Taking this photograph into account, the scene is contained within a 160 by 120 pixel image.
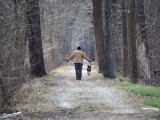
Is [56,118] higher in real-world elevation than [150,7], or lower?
lower

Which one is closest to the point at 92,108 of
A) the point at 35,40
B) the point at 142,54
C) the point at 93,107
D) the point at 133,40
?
the point at 93,107

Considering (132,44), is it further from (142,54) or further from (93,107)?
(93,107)

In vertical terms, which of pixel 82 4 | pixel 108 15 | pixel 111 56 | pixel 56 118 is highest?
pixel 82 4

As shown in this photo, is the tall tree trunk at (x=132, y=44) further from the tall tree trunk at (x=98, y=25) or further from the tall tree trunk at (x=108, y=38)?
the tall tree trunk at (x=98, y=25)

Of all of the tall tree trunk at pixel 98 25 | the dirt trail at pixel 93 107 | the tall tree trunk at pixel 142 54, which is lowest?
the dirt trail at pixel 93 107

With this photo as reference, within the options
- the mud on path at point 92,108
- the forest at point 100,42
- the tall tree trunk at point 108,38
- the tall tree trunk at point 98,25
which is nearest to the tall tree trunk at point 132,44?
the forest at point 100,42

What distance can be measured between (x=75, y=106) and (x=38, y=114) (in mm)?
1616

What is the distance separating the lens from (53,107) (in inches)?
434

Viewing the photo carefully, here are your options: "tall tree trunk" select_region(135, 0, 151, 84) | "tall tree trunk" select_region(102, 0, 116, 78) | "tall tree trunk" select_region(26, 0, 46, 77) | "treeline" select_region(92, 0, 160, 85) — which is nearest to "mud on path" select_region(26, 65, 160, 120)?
"treeline" select_region(92, 0, 160, 85)

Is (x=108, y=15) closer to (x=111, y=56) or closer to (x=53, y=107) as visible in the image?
(x=111, y=56)

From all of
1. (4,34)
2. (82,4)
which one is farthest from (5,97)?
(82,4)

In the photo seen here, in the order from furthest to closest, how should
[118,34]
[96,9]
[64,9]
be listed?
[64,9] < [118,34] < [96,9]

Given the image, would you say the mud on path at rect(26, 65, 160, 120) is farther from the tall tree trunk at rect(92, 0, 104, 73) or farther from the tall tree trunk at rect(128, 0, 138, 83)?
the tall tree trunk at rect(92, 0, 104, 73)

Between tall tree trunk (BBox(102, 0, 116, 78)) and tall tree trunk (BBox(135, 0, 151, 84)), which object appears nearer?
tall tree trunk (BBox(135, 0, 151, 84))
